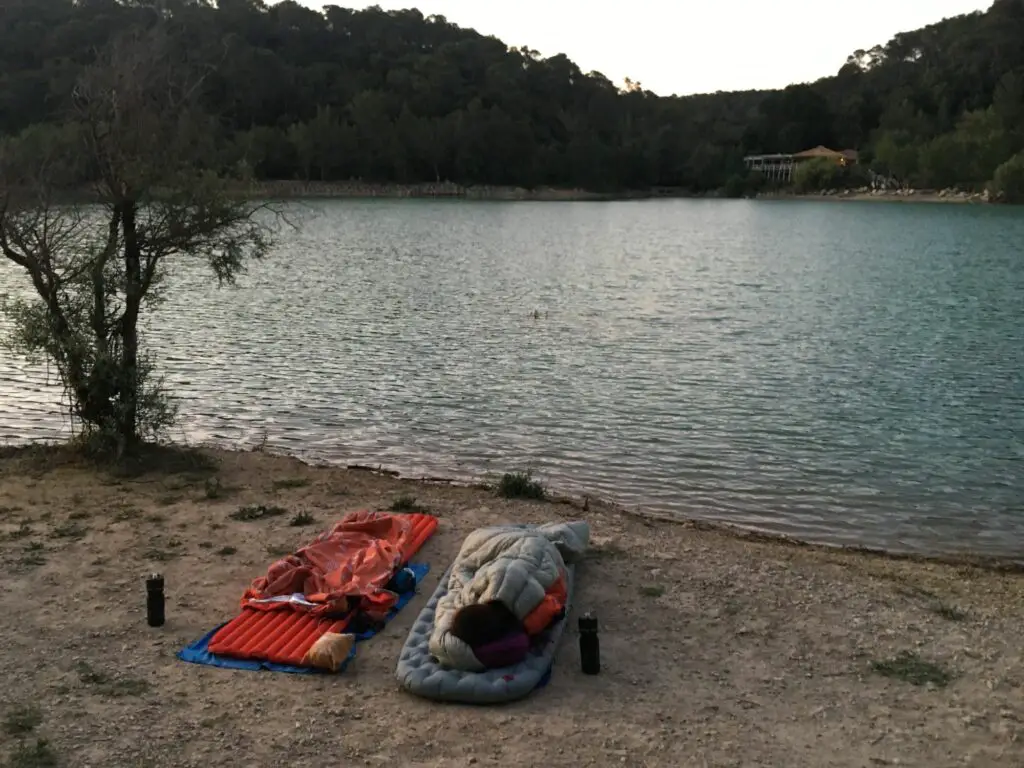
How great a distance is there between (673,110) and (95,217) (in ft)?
625

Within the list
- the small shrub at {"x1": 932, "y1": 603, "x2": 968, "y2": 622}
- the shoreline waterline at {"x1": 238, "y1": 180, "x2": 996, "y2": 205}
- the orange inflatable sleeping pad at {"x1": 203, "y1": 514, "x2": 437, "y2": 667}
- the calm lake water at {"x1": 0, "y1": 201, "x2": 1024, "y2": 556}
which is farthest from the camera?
the shoreline waterline at {"x1": 238, "y1": 180, "x2": 996, "y2": 205}

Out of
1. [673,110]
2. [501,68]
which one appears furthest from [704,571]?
[673,110]

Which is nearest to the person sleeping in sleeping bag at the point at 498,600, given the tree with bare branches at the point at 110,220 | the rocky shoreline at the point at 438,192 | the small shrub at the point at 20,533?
the small shrub at the point at 20,533

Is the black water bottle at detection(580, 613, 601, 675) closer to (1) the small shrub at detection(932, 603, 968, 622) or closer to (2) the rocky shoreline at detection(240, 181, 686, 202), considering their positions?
(1) the small shrub at detection(932, 603, 968, 622)

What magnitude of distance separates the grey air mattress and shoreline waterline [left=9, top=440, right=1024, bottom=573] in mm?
4544

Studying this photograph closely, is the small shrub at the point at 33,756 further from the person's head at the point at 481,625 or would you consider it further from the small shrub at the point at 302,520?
the small shrub at the point at 302,520

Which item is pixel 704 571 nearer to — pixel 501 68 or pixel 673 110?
pixel 501 68

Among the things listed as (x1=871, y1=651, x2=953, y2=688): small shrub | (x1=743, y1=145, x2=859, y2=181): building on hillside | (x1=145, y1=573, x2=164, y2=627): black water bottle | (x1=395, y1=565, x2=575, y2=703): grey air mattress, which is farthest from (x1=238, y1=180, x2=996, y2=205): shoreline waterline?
(x1=871, y1=651, x2=953, y2=688): small shrub

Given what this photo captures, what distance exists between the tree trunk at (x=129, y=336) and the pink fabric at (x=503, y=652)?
7674mm

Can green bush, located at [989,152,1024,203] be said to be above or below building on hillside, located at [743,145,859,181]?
below

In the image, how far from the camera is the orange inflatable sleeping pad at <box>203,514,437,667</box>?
7.32 metres

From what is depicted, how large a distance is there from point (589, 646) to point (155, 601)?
365 centimetres

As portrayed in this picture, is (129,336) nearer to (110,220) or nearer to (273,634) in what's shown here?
(110,220)

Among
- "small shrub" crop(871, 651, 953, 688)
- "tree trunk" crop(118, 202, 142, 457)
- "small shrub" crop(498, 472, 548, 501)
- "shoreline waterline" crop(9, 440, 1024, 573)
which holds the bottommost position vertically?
"shoreline waterline" crop(9, 440, 1024, 573)
